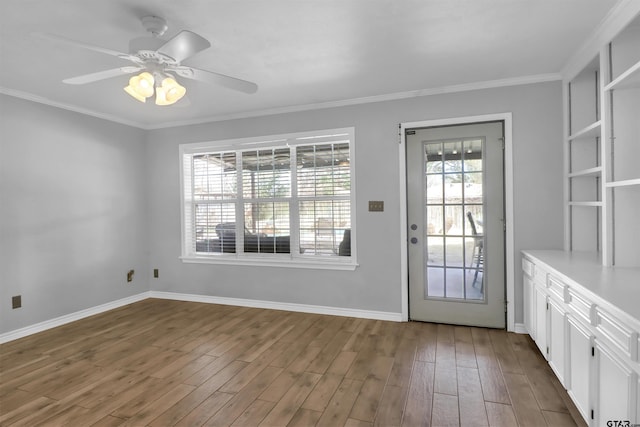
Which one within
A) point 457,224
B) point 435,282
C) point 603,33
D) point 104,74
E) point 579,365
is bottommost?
point 579,365

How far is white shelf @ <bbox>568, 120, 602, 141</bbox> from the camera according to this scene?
8.36 feet

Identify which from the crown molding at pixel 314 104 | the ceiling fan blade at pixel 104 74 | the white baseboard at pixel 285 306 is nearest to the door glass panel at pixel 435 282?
the white baseboard at pixel 285 306

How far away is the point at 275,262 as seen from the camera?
4250 mm

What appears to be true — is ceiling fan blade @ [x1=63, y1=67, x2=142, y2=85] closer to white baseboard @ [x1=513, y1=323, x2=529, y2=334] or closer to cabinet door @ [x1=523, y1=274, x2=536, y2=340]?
cabinet door @ [x1=523, y1=274, x2=536, y2=340]

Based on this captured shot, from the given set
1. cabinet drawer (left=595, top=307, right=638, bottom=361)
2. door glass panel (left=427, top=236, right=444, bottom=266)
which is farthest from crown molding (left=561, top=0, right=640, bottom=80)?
door glass panel (left=427, top=236, right=444, bottom=266)

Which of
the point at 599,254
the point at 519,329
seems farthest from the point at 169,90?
the point at 519,329

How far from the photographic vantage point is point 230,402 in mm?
2225

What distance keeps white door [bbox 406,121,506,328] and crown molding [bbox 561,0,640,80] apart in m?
0.74

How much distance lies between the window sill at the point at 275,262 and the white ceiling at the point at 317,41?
6.29ft

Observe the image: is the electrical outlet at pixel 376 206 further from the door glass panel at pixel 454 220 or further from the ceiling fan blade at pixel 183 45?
the ceiling fan blade at pixel 183 45

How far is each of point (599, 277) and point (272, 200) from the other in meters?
3.29

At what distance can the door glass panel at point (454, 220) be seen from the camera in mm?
3480

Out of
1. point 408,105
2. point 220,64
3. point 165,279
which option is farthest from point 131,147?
point 408,105

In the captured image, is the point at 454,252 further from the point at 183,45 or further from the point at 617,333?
the point at 183,45
